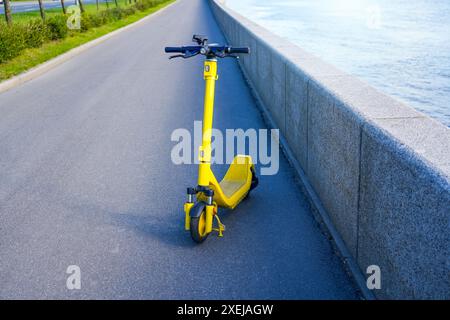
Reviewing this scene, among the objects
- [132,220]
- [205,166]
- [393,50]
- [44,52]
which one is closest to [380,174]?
[205,166]

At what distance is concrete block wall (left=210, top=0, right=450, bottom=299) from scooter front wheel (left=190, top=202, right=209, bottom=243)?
Answer: 1.08 meters

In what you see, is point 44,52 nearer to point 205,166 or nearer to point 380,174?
point 205,166

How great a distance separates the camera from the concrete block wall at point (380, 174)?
2854 millimetres

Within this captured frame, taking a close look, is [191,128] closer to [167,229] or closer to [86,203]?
[86,203]

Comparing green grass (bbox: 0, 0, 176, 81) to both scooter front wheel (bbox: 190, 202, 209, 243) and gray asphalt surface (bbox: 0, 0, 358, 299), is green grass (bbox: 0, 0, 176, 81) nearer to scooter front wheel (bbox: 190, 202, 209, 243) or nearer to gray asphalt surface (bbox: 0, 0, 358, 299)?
gray asphalt surface (bbox: 0, 0, 358, 299)

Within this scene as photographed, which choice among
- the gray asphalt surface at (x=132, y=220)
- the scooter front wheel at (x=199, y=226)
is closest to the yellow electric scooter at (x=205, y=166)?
the scooter front wheel at (x=199, y=226)

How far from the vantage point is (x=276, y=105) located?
8266 millimetres

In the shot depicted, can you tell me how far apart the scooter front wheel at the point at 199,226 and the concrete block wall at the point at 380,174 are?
1.08 m

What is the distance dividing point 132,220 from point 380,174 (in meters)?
2.53

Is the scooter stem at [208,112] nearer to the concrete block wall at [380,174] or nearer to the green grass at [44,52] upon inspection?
the concrete block wall at [380,174]

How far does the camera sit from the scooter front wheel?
14.8 ft

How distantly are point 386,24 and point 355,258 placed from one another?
3513 cm

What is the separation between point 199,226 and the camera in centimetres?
457
